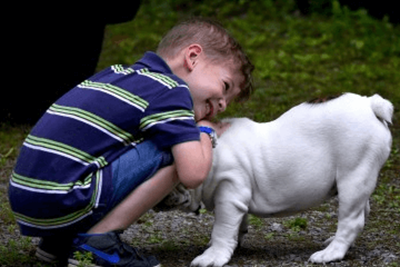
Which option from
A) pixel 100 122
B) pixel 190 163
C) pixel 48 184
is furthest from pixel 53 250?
pixel 190 163

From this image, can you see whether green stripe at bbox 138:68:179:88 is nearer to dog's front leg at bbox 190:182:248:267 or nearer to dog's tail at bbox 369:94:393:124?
dog's front leg at bbox 190:182:248:267

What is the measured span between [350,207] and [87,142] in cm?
115

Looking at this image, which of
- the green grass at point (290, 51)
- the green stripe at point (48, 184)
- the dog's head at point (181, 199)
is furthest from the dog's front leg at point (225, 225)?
the green grass at point (290, 51)

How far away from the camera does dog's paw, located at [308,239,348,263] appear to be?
148 inches

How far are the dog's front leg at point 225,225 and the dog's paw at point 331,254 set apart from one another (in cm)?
36

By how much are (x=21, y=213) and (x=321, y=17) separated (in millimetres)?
7591

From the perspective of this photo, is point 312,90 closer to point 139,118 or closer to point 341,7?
point 341,7

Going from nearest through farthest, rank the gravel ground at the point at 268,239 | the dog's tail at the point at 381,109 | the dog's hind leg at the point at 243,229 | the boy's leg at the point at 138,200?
the boy's leg at the point at 138,200, the dog's tail at the point at 381,109, the gravel ground at the point at 268,239, the dog's hind leg at the point at 243,229

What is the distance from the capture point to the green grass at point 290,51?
7.16 meters

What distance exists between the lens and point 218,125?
12.8ft

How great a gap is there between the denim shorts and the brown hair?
487 millimetres

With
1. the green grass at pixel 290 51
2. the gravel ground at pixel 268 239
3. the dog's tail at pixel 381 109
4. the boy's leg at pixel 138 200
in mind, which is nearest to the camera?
the boy's leg at pixel 138 200

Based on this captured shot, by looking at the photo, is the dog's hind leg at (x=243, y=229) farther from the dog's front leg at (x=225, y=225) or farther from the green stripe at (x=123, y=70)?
the green stripe at (x=123, y=70)

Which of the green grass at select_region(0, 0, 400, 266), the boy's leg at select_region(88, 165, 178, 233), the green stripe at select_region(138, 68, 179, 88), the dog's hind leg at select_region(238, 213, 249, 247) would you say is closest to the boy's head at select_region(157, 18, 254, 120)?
the green stripe at select_region(138, 68, 179, 88)
